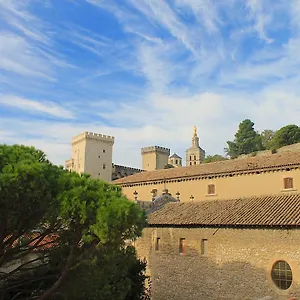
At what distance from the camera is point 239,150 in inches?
3039

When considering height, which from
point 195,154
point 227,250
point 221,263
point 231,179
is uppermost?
point 195,154

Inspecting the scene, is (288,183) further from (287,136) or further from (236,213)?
(287,136)

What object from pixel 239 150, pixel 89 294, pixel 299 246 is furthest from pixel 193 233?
pixel 239 150

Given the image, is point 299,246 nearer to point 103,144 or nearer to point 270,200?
point 270,200

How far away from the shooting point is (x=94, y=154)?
7669 centimetres

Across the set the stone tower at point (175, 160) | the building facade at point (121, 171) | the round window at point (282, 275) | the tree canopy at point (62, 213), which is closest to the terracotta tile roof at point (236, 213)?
the round window at point (282, 275)

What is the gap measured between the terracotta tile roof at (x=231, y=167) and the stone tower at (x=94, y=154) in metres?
35.6

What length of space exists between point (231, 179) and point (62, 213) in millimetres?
24525

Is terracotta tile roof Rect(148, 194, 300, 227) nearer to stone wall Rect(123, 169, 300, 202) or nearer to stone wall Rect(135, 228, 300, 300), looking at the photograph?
stone wall Rect(135, 228, 300, 300)

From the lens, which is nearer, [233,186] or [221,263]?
[221,263]

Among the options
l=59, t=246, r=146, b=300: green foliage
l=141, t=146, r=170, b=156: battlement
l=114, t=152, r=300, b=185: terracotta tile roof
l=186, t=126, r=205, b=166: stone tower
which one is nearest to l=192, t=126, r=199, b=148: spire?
l=186, t=126, r=205, b=166: stone tower

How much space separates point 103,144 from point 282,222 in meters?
63.1

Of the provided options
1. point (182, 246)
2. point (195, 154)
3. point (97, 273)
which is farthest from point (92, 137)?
point (97, 273)

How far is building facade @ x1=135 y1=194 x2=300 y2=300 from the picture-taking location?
1734cm
